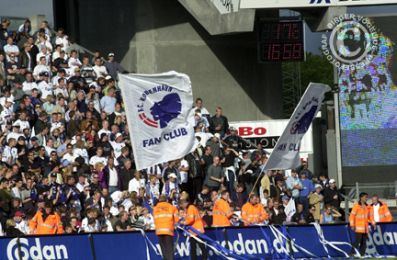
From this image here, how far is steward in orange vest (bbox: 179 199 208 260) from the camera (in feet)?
92.7

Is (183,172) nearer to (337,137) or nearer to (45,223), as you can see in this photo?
(45,223)

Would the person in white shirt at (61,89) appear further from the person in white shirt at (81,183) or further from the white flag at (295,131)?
the white flag at (295,131)

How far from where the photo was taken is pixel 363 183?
131ft

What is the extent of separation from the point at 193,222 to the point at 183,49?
16179mm

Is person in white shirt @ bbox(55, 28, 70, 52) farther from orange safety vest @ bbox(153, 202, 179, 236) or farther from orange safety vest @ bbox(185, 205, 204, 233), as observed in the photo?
orange safety vest @ bbox(153, 202, 179, 236)

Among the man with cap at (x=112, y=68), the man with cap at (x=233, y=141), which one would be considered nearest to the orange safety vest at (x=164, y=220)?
the man with cap at (x=233, y=141)

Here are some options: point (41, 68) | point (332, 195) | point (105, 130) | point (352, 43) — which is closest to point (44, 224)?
point (105, 130)

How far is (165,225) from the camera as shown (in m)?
27.2

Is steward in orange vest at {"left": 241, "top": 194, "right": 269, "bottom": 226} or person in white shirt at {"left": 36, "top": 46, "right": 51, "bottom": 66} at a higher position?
person in white shirt at {"left": 36, "top": 46, "right": 51, "bottom": 66}

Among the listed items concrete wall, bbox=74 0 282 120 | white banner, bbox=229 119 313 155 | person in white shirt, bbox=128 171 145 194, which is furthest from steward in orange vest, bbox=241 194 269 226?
concrete wall, bbox=74 0 282 120

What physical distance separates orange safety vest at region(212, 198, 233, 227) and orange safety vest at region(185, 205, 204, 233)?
5.95ft

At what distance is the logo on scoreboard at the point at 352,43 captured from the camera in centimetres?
3994

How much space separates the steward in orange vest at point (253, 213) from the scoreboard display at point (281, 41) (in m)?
12.3

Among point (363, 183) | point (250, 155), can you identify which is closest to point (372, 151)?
point (363, 183)
